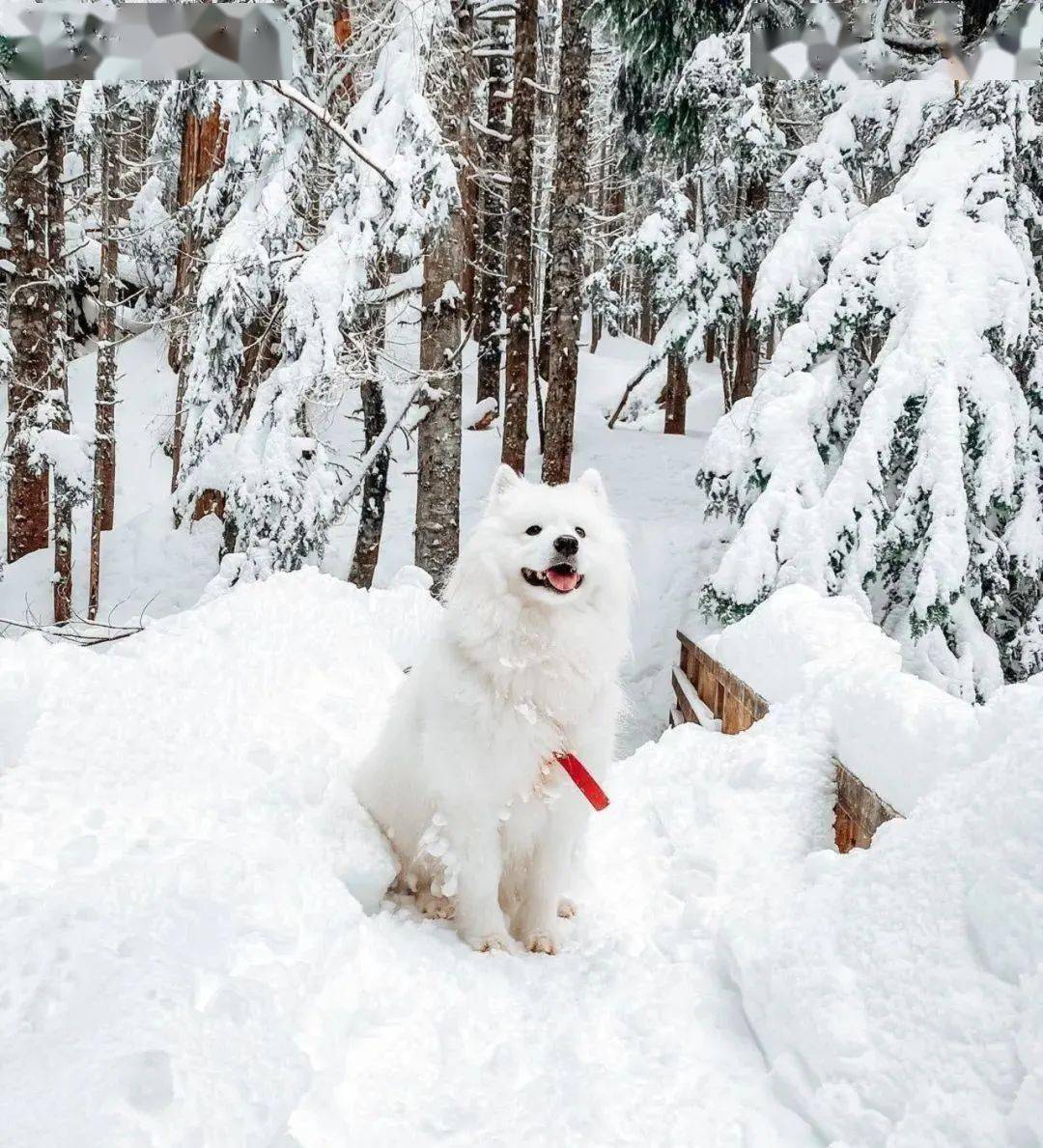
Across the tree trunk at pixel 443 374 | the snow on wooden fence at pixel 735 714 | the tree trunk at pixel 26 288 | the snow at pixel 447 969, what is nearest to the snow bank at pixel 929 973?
the snow at pixel 447 969

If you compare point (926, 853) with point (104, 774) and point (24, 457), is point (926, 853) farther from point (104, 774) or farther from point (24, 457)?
point (24, 457)

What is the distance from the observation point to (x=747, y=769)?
370cm

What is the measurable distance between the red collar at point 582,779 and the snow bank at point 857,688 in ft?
3.14

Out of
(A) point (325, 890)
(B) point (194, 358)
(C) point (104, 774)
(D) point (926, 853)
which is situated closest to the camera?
(D) point (926, 853)

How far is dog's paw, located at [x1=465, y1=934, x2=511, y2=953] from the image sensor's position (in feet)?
9.63

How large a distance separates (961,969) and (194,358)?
814 cm

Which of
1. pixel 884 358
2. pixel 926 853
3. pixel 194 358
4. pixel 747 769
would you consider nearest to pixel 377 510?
pixel 194 358

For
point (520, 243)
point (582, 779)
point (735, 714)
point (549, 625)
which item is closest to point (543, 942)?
point (582, 779)

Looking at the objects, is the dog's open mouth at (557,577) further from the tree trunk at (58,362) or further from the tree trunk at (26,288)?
the tree trunk at (26,288)

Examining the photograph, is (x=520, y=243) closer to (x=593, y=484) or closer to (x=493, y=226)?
(x=493, y=226)

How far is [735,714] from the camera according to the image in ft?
16.1

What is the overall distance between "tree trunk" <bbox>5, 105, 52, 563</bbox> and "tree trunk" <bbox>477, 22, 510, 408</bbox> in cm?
599

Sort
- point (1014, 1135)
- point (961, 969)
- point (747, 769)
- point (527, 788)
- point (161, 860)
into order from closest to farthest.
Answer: point (1014, 1135) → point (961, 969) → point (161, 860) → point (527, 788) → point (747, 769)

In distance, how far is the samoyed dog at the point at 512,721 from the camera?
2.99m
